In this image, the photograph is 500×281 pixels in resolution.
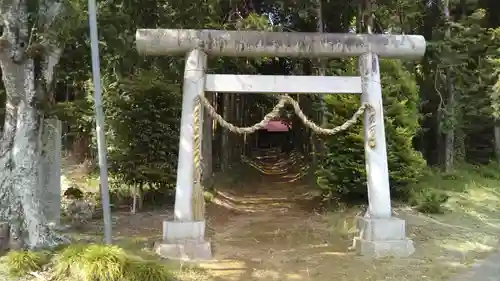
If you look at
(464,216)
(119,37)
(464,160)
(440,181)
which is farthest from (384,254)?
(464,160)

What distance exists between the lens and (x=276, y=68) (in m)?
21.6

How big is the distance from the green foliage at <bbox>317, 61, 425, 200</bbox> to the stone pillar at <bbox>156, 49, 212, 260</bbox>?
15.3 ft

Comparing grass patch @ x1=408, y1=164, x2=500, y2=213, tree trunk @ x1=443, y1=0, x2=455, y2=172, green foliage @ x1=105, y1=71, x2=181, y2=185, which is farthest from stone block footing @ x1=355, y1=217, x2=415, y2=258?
tree trunk @ x1=443, y1=0, x2=455, y2=172

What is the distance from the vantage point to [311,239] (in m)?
10.3

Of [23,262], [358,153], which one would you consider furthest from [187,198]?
[358,153]

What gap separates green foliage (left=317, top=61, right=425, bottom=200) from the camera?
11938 mm

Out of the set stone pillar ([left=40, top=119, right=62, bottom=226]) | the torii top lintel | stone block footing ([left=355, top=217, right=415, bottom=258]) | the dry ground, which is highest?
the torii top lintel

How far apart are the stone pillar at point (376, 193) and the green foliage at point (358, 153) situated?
2896 mm

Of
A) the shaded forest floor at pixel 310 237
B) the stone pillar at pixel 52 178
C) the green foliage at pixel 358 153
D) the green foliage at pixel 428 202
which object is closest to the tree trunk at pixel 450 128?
the shaded forest floor at pixel 310 237

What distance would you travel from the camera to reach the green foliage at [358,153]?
→ 1194cm

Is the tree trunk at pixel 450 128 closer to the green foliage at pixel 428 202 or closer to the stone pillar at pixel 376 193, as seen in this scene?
the green foliage at pixel 428 202

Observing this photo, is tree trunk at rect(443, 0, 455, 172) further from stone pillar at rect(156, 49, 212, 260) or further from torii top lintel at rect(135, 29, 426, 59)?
stone pillar at rect(156, 49, 212, 260)

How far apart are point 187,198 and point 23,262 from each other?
2594 mm

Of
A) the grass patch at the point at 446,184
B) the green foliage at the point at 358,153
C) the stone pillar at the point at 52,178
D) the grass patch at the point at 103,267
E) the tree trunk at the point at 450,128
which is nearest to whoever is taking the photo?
the grass patch at the point at 103,267
